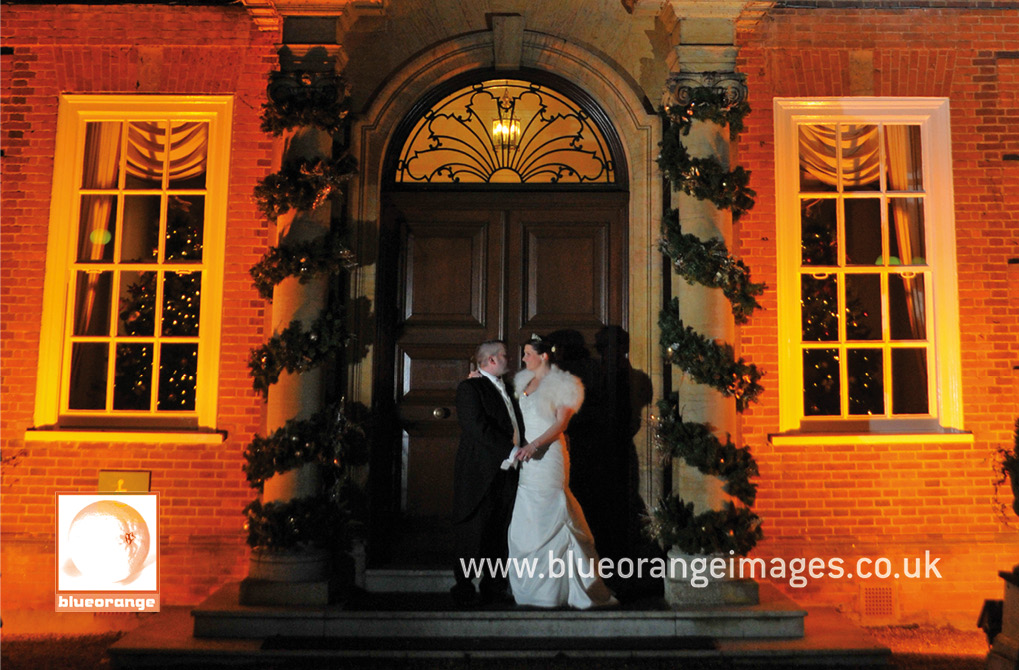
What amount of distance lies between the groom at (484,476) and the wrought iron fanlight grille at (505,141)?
69.8 inches

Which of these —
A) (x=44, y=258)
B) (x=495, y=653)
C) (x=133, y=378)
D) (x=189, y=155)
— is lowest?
(x=495, y=653)

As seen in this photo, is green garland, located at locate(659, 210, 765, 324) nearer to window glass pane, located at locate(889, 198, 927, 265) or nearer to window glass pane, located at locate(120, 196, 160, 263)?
window glass pane, located at locate(889, 198, 927, 265)

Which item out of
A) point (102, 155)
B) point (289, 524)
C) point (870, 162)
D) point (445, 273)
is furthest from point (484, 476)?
point (102, 155)

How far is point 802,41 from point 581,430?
12.0 feet

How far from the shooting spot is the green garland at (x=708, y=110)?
568 centimetres

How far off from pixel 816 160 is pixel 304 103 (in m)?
4.14

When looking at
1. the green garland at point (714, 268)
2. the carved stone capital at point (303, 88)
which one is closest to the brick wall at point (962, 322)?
the green garland at point (714, 268)

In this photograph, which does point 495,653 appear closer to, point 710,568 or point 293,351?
point 710,568

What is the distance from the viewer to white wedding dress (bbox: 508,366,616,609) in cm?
527

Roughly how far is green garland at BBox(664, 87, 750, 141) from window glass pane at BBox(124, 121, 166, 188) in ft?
13.8

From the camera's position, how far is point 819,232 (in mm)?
6566

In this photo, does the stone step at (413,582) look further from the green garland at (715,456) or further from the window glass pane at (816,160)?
the window glass pane at (816,160)

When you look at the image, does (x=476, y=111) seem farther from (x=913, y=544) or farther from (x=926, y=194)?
(x=913, y=544)

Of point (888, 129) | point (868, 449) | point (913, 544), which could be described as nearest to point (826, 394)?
point (868, 449)
